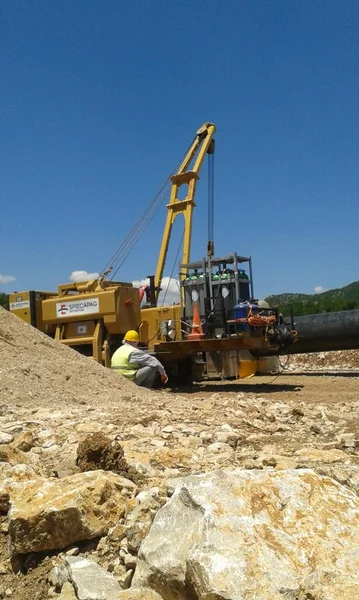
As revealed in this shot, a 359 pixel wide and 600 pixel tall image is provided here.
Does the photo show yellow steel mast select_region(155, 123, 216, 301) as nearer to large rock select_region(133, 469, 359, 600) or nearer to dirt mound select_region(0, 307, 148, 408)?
dirt mound select_region(0, 307, 148, 408)

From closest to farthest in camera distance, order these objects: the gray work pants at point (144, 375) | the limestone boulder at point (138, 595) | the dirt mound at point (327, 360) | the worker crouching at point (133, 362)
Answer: the limestone boulder at point (138, 595) < the worker crouching at point (133, 362) < the gray work pants at point (144, 375) < the dirt mound at point (327, 360)

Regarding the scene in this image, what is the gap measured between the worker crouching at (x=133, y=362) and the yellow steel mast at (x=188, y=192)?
525 centimetres

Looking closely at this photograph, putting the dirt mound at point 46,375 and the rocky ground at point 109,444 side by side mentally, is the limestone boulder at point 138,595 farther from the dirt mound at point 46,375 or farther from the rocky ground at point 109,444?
the dirt mound at point 46,375

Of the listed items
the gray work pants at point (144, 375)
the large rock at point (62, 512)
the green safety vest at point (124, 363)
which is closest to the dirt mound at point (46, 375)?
the green safety vest at point (124, 363)

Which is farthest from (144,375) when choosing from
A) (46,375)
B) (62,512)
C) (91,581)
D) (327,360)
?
(327,360)

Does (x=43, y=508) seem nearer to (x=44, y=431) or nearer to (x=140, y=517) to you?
(x=140, y=517)

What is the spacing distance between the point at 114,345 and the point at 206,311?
261 centimetres

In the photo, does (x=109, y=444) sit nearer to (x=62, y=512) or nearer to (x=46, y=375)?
(x=62, y=512)

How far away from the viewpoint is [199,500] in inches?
105

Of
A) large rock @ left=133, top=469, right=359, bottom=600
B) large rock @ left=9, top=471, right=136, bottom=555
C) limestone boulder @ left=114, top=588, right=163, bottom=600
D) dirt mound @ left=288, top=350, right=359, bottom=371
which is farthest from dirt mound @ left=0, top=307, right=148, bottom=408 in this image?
dirt mound @ left=288, top=350, right=359, bottom=371

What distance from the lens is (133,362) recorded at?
10.8m

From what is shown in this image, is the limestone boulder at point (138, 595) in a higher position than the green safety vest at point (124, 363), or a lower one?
lower

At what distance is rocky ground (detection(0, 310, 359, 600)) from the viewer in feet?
10.5

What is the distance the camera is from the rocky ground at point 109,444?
126 inches
